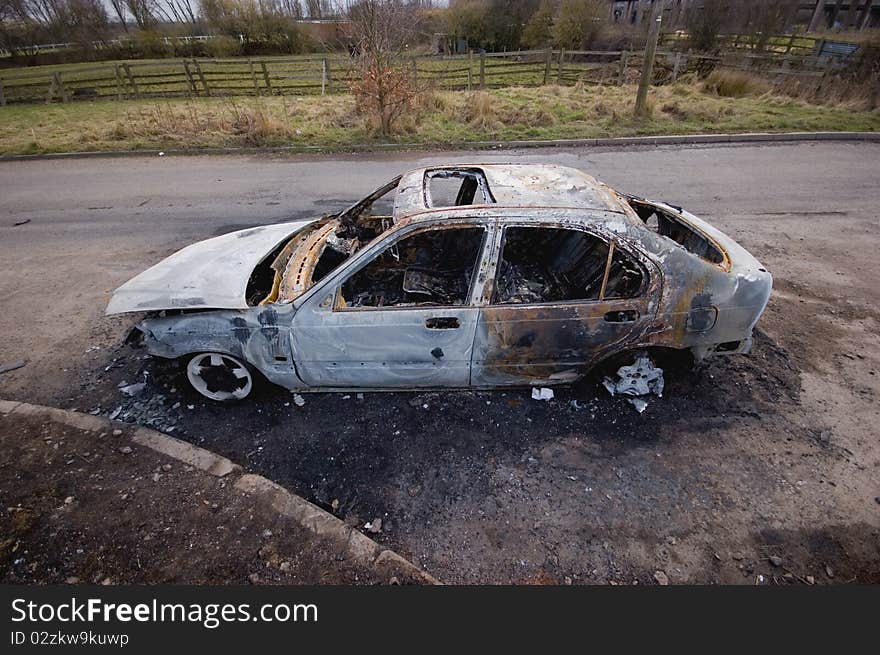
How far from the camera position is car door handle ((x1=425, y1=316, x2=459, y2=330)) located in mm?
3301

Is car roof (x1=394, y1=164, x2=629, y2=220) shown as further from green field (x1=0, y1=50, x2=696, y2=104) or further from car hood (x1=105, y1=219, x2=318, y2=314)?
green field (x1=0, y1=50, x2=696, y2=104)

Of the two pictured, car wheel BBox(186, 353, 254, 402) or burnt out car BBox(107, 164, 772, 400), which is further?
car wheel BBox(186, 353, 254, 402)

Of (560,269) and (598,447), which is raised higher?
(560,269)

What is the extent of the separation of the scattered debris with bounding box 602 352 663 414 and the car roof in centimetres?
126

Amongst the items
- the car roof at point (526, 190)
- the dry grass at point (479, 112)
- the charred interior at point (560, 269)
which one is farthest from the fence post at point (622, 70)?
the car roof at point (526, 190)

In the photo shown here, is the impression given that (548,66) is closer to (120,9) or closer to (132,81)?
(132,81)

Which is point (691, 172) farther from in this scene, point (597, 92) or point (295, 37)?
point (295, 37)

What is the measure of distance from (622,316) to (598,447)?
1.00 metres

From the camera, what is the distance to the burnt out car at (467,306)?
3.29m

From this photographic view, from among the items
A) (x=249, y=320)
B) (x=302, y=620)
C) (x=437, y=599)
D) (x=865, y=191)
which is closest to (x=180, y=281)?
(x=249, y=320)

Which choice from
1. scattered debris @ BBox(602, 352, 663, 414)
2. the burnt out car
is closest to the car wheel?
the burnt out car

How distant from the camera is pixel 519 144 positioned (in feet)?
37.9

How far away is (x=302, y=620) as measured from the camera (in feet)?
8.19

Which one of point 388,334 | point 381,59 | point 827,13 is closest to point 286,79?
point 381,59
